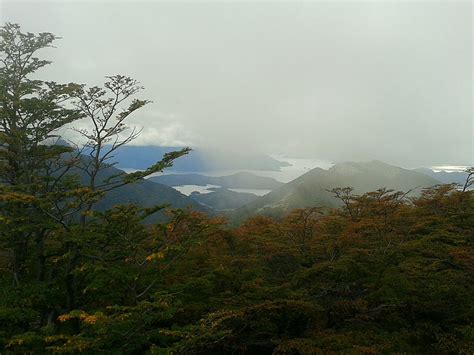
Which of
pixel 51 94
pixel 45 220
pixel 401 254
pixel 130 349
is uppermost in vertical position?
pixel 51 94

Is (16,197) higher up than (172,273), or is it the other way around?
(16,197)

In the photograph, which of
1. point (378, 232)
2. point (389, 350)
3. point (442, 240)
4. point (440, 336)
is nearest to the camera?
point (389, 350)

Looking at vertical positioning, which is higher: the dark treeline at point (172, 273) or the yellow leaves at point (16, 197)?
the yellow leaves at point (16, 197)

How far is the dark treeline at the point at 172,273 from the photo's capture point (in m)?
12.7

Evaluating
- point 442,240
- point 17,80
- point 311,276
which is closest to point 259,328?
point 311,276

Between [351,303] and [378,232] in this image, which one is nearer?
[351,303]

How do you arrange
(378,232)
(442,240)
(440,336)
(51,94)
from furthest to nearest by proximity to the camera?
(442,240), (378,232), (51,94), (440,336)

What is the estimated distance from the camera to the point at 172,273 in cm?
1692

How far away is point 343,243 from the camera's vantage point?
1781 cm

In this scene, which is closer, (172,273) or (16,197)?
(16,197)

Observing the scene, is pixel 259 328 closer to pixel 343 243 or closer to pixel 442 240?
pixel 343 243

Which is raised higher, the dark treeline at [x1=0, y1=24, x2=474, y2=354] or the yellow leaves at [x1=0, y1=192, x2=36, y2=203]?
the yellow leaves at [x1=0, y1=192, x2=36, y2=203]

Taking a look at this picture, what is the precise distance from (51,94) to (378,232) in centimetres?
1791

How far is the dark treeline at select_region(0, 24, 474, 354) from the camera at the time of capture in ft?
41.8
